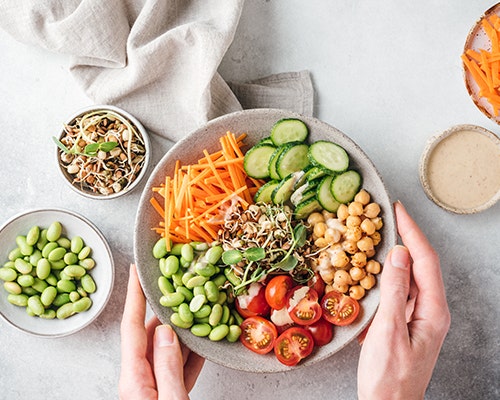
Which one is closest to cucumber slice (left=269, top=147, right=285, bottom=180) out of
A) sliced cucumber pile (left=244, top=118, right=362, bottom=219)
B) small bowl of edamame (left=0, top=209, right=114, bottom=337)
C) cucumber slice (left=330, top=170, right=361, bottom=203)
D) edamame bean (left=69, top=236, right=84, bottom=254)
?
sliced cucumber pile (left=244, top=118, right=362, bottom=219)

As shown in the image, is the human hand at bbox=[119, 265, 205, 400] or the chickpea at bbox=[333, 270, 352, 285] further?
the chickpea at bbox=[333, 270, 352, 285]

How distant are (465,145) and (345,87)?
0.61m

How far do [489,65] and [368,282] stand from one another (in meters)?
1.11

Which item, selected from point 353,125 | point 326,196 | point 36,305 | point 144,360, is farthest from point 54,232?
point 353,125

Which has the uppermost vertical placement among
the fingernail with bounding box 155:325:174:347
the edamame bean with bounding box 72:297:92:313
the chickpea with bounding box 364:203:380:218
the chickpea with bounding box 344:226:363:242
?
the chickpea with bounding box 364:203:380:218

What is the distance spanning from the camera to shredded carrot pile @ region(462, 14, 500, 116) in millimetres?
2703

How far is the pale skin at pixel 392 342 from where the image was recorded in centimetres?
222

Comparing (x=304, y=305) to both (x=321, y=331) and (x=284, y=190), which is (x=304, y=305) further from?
(x=284, y=190)

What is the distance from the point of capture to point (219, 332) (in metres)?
2.53

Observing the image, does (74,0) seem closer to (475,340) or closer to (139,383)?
(139,383)

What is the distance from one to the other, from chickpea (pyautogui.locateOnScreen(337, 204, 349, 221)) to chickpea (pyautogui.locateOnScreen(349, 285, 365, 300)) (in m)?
0.29

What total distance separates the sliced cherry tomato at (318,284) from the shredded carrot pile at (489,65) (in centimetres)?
109

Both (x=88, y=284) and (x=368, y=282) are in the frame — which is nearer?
(x=368, y=282)

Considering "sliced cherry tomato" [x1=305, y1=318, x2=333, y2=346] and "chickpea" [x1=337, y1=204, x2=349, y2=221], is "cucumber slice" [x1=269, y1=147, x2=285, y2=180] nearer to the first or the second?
"chickpea" [x1=337, y1=204, x2=349, y2=221]
